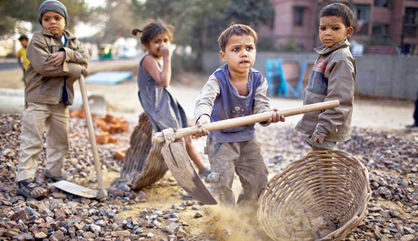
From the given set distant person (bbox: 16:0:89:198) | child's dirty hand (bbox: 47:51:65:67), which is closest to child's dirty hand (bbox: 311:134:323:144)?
distant person (bbox: 16:0:89:198)

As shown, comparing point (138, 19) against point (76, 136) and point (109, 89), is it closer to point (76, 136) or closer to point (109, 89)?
point (109, 89)

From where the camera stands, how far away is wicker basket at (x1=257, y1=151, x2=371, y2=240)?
8.55 ft

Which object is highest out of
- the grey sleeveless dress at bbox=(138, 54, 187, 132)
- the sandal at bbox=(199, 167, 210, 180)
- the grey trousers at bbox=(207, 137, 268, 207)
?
the grey sleeveless dress at bbox=(138, 54, 187, 132)

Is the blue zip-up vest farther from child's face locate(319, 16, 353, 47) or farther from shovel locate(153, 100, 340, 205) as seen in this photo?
child's face locate(319, 16, 353, 47)

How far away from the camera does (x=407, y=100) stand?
1076 cm

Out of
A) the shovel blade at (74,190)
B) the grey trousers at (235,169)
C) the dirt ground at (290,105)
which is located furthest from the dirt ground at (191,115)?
the shovel blade at (74,190)

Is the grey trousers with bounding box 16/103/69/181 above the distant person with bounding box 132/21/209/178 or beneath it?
beneath

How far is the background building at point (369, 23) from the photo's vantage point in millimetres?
10617

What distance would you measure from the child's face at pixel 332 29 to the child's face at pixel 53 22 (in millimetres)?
2363

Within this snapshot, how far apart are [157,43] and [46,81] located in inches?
44.9

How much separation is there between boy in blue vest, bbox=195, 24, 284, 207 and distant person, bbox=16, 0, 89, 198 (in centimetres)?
146

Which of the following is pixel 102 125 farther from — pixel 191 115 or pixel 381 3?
pixel 381 3

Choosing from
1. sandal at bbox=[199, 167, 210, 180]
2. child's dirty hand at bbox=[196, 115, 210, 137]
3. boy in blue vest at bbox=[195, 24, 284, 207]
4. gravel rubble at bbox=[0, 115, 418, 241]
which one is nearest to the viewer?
child's dirty hand at bbox=[196, 115, 210, 137]

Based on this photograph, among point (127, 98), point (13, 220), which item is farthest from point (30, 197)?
point (127, 98)
